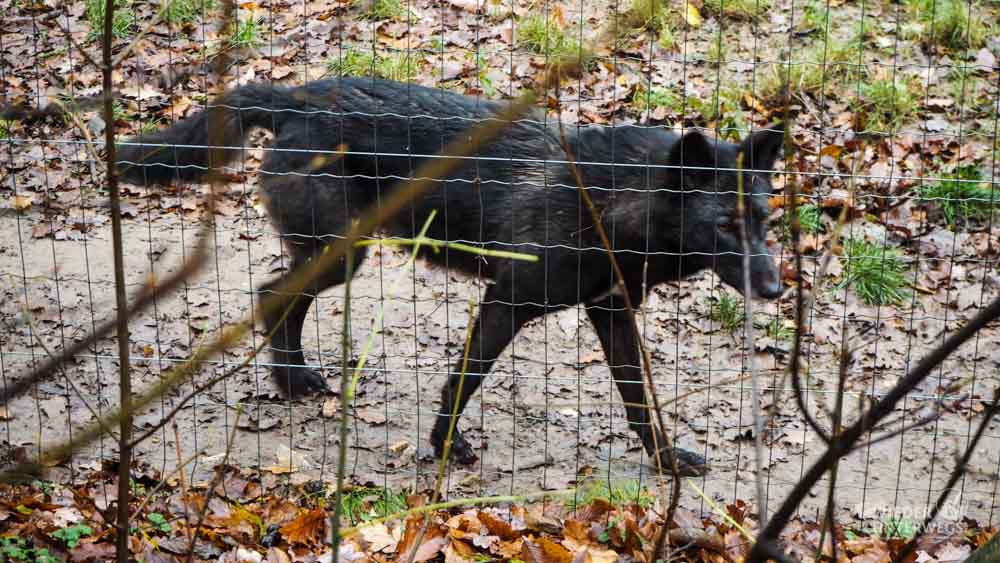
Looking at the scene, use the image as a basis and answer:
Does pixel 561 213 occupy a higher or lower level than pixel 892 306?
higher

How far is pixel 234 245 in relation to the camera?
7.12 meters

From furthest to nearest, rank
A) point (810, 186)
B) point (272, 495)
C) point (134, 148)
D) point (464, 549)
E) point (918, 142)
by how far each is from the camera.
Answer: point (918, 142)
point (810, 186)
point (134, 148)
point (272, 495)
point (464, 549)

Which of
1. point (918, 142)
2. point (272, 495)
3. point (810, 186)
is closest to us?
point (272, 495)

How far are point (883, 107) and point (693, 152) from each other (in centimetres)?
→ 386

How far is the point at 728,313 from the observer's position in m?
6.44

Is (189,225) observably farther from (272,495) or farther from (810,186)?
(810,186)

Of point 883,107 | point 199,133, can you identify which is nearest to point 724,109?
point 883,107

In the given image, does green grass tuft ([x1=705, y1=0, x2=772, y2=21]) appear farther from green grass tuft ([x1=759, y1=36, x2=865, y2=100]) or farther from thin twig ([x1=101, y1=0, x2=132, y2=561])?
thin twig ([x1=101, y1=0, x2=132, y2=561])

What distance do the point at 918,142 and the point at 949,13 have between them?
1.61m

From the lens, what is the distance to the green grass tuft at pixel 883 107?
779 cm

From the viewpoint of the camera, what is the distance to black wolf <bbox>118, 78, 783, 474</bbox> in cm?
482

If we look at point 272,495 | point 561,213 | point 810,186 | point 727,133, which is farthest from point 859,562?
point 727,133

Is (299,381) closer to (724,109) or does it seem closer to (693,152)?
(693,152)

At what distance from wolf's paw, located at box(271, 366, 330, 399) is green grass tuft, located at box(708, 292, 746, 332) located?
2496 millimetres
